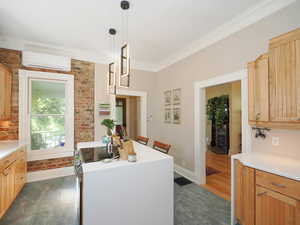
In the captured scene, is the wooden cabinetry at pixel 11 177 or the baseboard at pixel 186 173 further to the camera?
the baseboard at pixel 186 173

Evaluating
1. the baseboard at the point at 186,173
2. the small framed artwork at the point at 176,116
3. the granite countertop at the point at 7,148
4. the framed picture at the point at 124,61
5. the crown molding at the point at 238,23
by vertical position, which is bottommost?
the baseboard at the point at 186,173

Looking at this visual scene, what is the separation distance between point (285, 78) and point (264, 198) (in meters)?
1.29

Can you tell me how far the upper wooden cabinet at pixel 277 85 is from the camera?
1476 millimetres

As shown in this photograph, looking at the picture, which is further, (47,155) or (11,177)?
(47,155)

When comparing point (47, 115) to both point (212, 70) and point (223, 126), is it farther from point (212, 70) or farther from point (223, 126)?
point (223, 126)

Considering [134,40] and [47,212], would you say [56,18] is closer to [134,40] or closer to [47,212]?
[134,40]

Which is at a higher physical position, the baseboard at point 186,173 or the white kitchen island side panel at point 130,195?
the white kitchen island side panel at point 130,195

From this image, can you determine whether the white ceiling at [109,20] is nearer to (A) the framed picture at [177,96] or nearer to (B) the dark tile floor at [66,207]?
(A) the framed picture at [177,96]

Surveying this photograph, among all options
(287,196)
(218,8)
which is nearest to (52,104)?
(218,8)

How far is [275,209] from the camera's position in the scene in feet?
4.47

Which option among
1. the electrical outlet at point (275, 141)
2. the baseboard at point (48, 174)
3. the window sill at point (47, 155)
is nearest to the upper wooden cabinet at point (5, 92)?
the window sill at point (47, 155)

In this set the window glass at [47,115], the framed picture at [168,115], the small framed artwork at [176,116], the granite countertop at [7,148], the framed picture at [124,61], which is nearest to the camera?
the framed picture at [124,61]

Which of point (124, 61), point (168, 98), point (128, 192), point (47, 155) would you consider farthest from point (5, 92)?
point (168, 98)

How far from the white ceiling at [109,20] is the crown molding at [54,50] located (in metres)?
0.09
